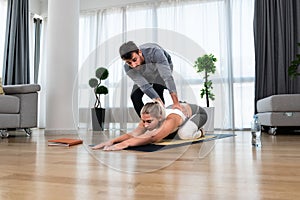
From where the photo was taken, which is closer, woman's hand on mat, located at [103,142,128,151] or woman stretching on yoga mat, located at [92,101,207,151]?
woman stretching on yoga mat, located at [92,101,207,151]

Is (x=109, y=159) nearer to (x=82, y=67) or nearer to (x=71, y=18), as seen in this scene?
(x=82, y=67)

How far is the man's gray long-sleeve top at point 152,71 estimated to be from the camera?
94 cm

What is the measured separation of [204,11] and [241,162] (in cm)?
372

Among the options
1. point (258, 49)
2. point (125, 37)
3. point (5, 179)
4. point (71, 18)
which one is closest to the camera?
point (5, 179)

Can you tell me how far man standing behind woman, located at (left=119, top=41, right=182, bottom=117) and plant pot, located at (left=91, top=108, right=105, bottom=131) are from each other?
12 centimetres

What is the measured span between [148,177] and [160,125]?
24 centimetres

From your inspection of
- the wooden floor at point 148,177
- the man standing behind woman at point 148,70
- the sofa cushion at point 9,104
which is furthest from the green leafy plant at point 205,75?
the sofa cushion at point 9,104

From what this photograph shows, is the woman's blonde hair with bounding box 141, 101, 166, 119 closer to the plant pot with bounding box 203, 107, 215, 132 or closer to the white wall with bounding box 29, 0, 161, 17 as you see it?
the plant pot with bounding box 203, 107, 215, 132

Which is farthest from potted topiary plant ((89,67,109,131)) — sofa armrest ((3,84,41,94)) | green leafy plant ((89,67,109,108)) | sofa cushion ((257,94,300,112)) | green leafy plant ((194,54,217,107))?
sofa cushion ((257,94,300,112))

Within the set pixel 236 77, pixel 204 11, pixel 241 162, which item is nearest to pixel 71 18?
pixel 204 11

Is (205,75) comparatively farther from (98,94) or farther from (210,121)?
→ (98,94)

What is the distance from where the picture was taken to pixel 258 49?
4.08m

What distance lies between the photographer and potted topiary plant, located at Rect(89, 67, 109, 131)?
991 millimetres

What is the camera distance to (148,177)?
0.85 metres
